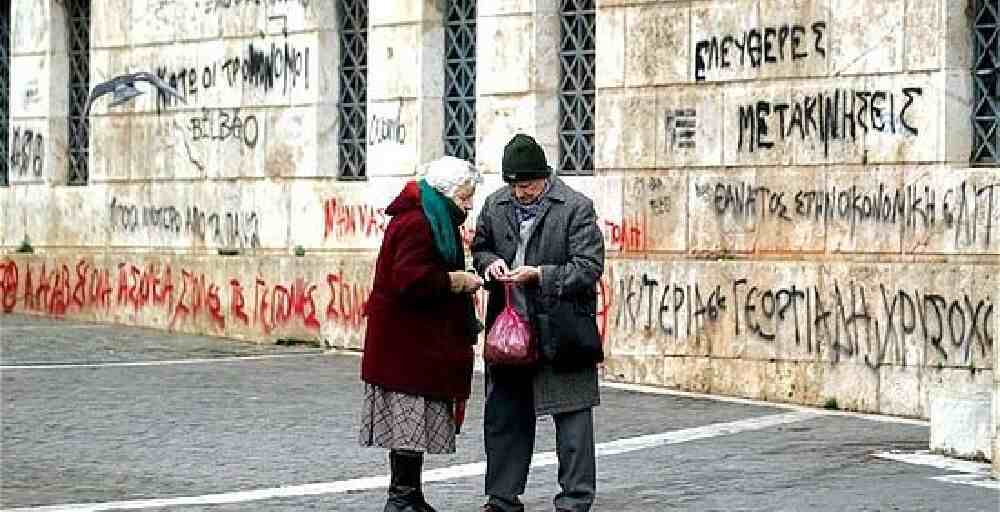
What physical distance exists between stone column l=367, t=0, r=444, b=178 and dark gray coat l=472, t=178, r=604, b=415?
31.0 ft

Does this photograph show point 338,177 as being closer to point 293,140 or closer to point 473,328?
point 293,140

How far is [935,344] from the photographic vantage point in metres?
16.0

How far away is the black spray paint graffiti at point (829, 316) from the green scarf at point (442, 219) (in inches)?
225

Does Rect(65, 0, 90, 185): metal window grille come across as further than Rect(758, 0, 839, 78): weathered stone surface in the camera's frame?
Yes

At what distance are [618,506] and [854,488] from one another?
1364 mm

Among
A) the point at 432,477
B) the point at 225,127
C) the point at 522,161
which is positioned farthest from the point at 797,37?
the point at 225,127

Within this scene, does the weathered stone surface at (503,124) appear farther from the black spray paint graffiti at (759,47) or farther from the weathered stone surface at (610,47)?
the black spray paint graffiti at (759,47)

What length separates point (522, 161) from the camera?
36.4 feet

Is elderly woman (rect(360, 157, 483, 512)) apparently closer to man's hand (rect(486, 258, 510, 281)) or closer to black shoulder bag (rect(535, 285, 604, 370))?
man's hand (rect(486, 258, 510, 281))

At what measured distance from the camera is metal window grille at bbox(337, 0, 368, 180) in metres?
21.7

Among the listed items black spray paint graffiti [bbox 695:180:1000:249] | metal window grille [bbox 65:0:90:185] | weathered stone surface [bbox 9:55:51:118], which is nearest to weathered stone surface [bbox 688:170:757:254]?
black spray paint graffiti [bbox 695:180:1000:249]

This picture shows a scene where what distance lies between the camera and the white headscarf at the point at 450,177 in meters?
11.1

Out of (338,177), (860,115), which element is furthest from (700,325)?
(338,177)

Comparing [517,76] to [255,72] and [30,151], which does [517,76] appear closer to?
[255,72]
